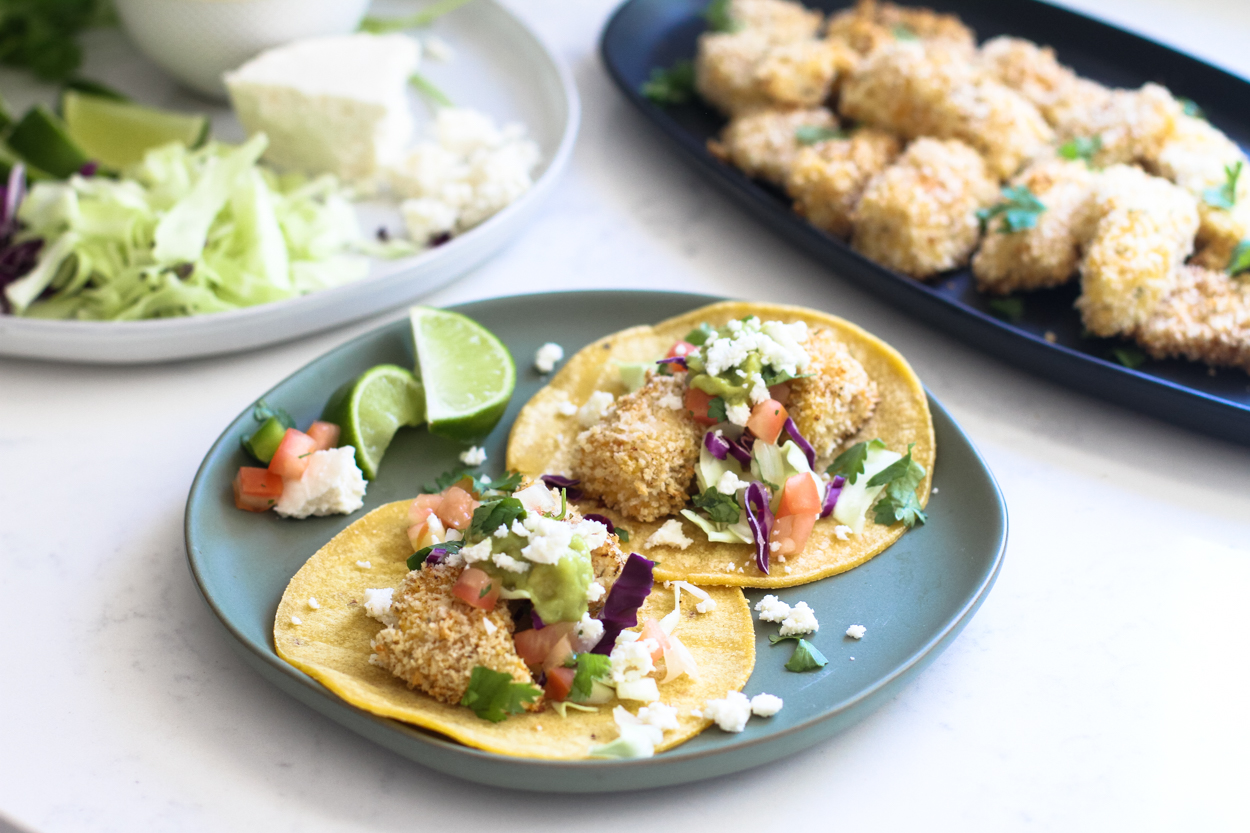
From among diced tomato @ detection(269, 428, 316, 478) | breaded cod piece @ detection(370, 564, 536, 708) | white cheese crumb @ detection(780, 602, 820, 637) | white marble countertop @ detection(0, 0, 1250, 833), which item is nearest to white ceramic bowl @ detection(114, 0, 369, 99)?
white marble countertop @ detection(0, 0, 1250, 833)

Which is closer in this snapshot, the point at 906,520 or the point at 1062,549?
the point at 906,520

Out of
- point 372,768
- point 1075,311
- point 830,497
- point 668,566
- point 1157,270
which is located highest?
point 1157,270

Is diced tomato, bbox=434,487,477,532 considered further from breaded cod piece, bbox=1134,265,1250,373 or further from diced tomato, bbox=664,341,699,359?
breaded cod piece, bbox=1134,265,1250,373

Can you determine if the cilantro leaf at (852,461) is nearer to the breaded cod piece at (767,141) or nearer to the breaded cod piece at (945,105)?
the breaded cod piece at (767,141)

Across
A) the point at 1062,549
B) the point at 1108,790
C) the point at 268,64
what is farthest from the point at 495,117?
the point at 1108,790

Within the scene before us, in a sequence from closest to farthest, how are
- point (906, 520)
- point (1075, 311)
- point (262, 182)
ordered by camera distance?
1. point (906, 520)
2. point (1075, 311)
3. point (262, 182)

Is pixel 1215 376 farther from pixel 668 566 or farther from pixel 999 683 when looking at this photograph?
pixel 668 566

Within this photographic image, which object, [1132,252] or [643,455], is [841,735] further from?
[1132,252]

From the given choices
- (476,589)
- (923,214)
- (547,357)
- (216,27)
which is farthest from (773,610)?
(216,27)
